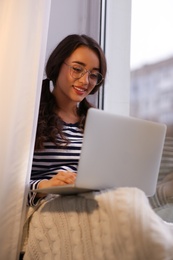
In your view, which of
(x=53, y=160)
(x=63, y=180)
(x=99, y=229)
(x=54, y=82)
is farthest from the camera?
(x=54, y=82)

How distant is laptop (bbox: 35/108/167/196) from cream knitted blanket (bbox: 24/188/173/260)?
40mm

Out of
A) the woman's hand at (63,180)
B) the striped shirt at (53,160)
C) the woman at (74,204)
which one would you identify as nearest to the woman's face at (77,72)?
the woman at (74,204)

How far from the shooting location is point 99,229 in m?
0.69

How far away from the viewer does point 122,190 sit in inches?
27.6

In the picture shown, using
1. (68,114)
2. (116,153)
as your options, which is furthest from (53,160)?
(116,153)

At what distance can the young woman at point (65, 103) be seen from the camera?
3.33 feet

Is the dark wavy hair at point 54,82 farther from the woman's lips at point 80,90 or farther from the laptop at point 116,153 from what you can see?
the laptop at point 116,153

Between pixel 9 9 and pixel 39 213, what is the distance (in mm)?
534

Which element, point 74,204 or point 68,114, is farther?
point 68,114

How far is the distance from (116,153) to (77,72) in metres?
0.41

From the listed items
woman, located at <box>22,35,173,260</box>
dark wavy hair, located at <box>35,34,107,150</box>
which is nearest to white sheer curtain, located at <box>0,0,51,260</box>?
woman, located at <box>22,35,173,260</box>

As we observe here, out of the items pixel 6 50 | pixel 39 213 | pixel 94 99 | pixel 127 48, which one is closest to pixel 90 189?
pixel 39 213

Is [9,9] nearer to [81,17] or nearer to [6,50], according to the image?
[6,50]

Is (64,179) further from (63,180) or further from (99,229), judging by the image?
(99,229)
